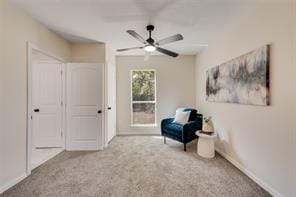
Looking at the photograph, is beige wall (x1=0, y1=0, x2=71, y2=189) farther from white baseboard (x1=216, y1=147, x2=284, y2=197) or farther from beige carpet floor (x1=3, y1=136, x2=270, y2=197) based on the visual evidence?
white baseboard (x1=216, y1=147, x2=284, y2=197)

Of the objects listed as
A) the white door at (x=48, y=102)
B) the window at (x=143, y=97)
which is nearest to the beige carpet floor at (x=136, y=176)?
the white door at (x=48, y=102)

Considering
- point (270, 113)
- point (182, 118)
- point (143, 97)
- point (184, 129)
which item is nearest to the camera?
point (270, 113)

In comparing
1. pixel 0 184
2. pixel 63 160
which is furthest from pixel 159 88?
pixel 0 184

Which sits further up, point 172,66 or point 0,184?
point 172,66

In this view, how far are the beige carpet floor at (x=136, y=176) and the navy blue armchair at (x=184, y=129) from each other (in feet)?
1.01

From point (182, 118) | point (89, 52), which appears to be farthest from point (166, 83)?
point (89, 52)

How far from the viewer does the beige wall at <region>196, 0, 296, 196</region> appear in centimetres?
188

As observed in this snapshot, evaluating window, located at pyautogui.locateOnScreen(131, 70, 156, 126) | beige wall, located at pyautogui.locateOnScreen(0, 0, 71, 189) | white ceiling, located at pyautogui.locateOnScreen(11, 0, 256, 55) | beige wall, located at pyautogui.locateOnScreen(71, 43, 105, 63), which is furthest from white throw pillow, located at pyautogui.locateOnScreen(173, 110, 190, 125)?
beige wall, located at pyautogui.locateOnScreen(0, 0, 71, 189)

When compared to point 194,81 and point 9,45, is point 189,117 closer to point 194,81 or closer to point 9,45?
point 194,81

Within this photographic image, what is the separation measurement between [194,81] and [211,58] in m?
1.35

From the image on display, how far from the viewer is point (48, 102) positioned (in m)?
3.98

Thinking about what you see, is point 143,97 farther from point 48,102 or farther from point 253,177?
point 253,177

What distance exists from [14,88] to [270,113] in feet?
11.1

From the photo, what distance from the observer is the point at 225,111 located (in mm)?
3393
